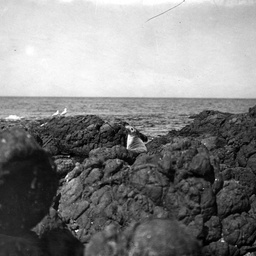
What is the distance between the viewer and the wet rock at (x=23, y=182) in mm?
4527

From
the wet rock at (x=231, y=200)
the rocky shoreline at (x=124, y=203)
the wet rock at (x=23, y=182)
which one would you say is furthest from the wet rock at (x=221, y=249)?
the wet rock at (x=23, y=182)

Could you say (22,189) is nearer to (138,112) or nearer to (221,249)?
(221,249)

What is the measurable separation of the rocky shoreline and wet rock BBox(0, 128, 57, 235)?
1 centimetres

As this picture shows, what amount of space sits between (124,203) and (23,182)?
2084 millimetres

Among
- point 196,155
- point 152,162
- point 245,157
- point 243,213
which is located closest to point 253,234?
point 243,213

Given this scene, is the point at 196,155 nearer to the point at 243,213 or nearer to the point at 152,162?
the point at 152,162

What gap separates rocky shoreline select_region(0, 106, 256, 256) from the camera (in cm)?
415

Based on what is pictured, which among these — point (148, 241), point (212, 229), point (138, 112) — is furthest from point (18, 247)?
point (138, 112)

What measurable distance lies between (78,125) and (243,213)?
17407 mm

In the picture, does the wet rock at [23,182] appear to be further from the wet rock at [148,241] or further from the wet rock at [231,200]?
the wet rock at [231,200]

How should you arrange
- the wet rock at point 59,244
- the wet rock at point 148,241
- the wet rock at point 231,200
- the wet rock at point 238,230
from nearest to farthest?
1. the wet rock at point 148,241
2. the wet rock at point 59,244
3. the wet rock at point 238,230
4. the wet rock at point 231,200

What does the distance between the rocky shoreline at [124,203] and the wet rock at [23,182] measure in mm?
12

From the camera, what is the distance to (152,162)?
6930 mm

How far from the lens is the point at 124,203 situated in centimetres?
636
